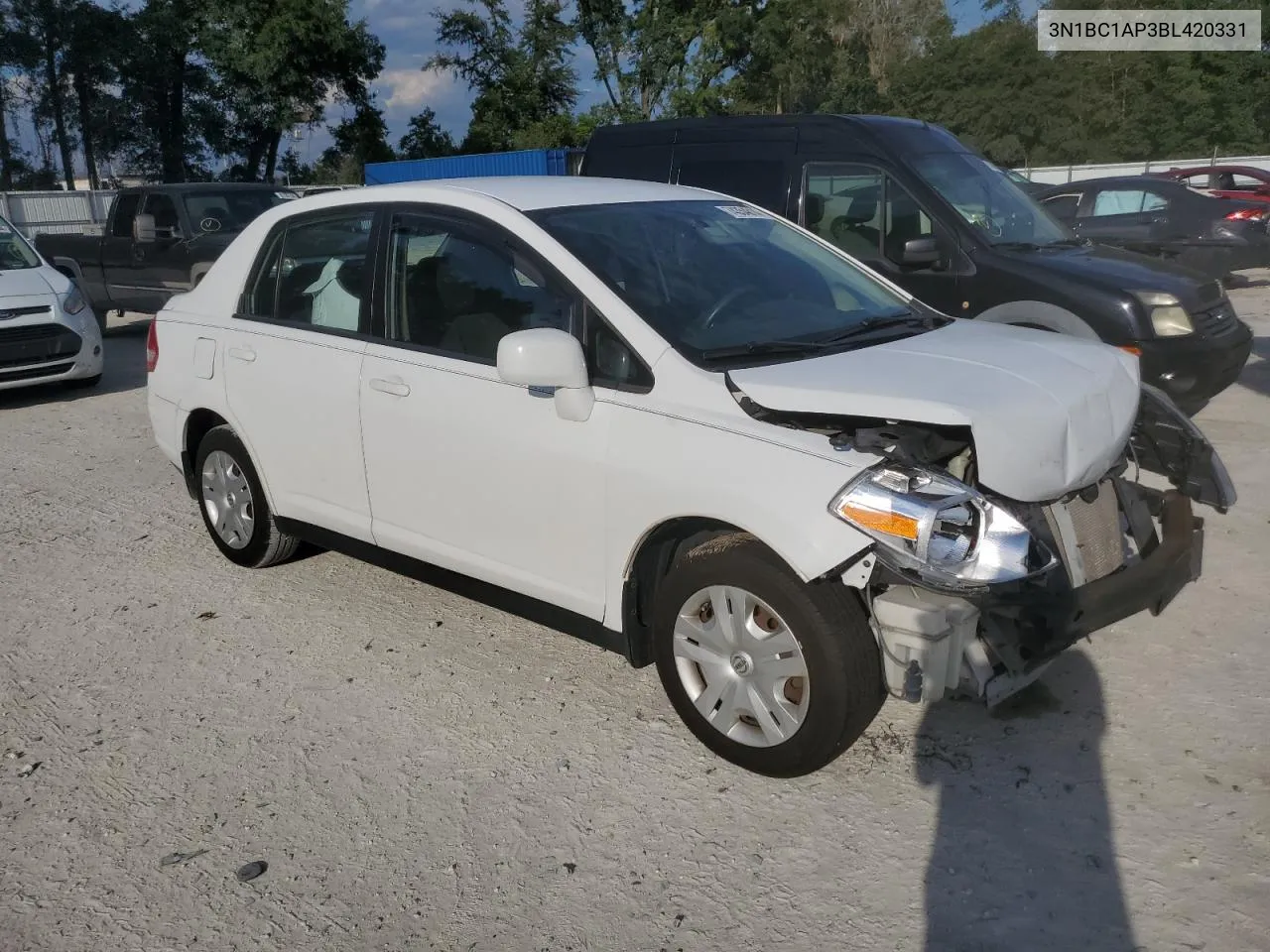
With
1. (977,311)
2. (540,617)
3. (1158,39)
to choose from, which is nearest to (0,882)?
(540,617)

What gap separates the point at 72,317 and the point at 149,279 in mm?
3167

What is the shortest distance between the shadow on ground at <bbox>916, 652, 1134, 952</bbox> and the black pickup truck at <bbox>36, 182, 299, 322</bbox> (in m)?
10.6

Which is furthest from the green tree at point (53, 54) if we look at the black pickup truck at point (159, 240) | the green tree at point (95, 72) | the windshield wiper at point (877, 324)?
the windshield wiper at point (877, 324)

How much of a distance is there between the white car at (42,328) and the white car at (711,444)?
5.91 meters

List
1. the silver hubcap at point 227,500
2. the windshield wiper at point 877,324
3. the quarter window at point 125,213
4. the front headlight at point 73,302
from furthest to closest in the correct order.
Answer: the quarter window at point 125,213
the front headlight at point 73,302
the silver hubcap at point 227,500
the windshield wiper at point 877,324

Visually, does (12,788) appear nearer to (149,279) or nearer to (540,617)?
(540,617)

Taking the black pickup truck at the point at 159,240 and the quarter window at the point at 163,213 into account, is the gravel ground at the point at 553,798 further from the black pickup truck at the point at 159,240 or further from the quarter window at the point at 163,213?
the quarter window at the point at 163,213

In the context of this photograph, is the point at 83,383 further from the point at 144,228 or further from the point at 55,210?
the point at 55,210

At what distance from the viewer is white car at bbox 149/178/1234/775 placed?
3.18 meters

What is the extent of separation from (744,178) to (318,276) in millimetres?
3853

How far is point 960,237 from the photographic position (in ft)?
23.1

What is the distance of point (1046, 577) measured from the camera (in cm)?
319

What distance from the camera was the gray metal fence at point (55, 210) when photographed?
2580cm

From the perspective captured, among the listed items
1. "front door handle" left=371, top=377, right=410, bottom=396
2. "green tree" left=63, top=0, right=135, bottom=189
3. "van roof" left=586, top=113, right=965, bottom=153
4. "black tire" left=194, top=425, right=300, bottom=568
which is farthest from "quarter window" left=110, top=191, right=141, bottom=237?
"green tree" left=63, top=0, right=135, bottom=189
